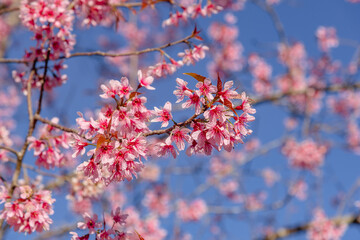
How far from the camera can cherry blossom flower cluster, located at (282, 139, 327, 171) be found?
7.15 meters

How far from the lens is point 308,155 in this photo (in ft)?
23.6

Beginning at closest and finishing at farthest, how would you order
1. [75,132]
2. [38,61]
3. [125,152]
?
[125,152] → [75,132] → [38,61]

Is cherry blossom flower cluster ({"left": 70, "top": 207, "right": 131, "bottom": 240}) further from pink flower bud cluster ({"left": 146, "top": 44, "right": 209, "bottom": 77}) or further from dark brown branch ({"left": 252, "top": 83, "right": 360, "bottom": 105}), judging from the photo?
dark brown branch ({"left": 252, "top": 83, "right": 360, "bottom": 105})

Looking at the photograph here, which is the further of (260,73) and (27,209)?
(260,73)

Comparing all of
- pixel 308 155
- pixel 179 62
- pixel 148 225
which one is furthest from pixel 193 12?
pixel 308 155

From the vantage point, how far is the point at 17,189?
2.01 meters

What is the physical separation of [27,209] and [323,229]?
21.0 ft

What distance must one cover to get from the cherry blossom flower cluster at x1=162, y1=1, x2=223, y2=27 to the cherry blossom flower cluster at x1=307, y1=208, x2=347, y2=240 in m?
5.40

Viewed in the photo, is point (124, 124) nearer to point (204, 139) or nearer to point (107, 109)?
point (107, 109)

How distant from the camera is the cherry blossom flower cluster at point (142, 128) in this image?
1.47 meters

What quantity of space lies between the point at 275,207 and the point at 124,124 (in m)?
5.58

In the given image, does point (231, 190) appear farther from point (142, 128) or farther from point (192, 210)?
point (142, 128)

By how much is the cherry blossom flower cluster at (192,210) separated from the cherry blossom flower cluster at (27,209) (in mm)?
6801

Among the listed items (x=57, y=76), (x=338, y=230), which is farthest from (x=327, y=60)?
(x=57, y=76)
